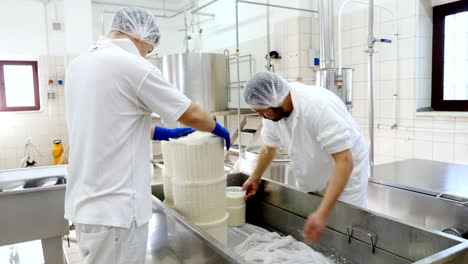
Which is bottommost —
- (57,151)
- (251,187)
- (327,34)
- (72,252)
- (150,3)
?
(72,252)

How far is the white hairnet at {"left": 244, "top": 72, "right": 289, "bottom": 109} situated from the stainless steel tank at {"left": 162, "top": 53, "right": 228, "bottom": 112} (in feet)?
9.00

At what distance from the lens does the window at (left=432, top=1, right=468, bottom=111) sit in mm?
2834

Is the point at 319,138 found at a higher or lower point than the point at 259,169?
higher

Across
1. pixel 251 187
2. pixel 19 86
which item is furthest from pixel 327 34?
pixel 19 86

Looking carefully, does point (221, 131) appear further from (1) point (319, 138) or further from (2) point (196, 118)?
(1) point (319, 138)

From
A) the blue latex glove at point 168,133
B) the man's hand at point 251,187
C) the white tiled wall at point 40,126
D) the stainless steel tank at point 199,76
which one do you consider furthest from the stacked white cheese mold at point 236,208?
the white tiled wall at point 40,126

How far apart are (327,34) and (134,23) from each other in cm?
176

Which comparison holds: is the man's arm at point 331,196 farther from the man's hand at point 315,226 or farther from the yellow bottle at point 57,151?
the yellow bottle at point 57,151

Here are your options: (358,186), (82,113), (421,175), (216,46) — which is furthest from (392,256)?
(216,46)

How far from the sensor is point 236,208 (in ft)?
5.86

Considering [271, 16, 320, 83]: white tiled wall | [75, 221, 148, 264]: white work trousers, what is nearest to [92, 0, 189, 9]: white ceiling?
[271, 16, 320, 83]: white tiled wall

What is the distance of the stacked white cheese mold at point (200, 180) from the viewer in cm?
139

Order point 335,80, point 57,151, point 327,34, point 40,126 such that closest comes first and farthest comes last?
point 335,80 → point 327,34 → point 57,151 → point 40,126

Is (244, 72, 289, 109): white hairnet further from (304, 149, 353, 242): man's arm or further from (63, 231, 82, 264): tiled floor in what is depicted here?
(63, 231, 82, 264): tiled floor
